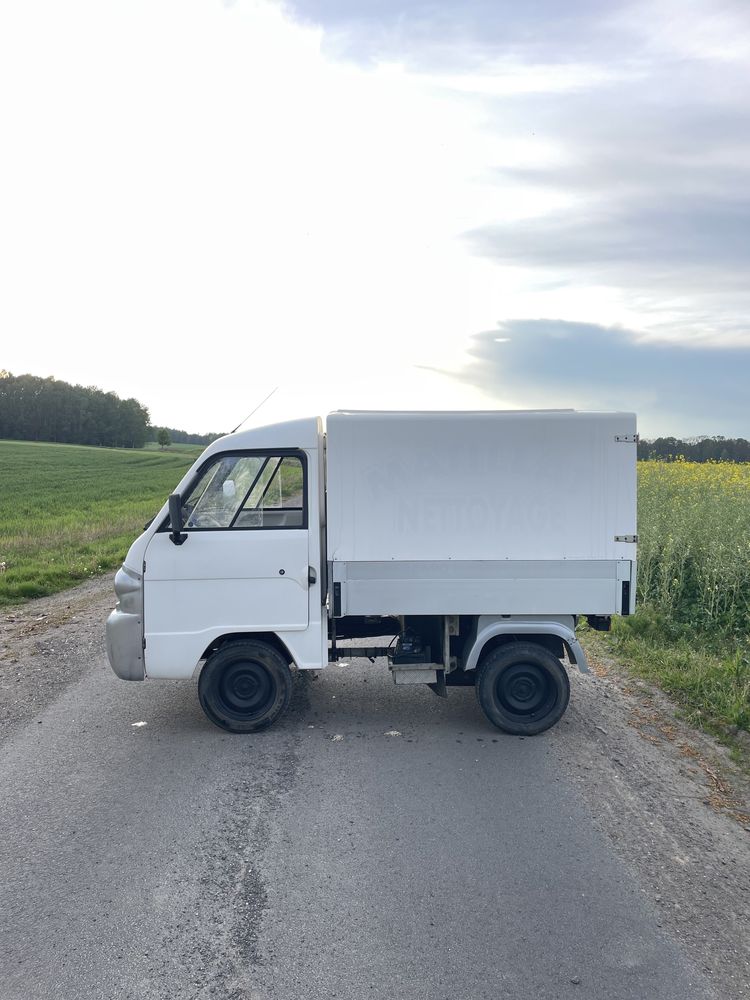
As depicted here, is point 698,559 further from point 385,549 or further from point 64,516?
point 64,516

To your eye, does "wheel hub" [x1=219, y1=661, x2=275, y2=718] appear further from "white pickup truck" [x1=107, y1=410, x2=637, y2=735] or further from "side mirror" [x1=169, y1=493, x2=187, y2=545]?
"side mirror" [x1=169, y1=493, x2=187, y2=545]

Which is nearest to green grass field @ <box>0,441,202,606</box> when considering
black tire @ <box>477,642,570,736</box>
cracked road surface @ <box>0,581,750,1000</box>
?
cracked road surface @ <box>0,581,750,1000</box>

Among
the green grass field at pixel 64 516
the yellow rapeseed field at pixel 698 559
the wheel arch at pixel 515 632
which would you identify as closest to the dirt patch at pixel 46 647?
the green grass field at pixel 64 516

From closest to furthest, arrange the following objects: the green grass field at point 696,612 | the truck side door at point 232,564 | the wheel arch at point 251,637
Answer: the truck side door at point 232,564 → the wheel arch at point 251,637 → the green grass field at point 696,612

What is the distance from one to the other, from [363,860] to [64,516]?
909 inches

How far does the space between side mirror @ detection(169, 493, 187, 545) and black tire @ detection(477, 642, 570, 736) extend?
2719 millimetres

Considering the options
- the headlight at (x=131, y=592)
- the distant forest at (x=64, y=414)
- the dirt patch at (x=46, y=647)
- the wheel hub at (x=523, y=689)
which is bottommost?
the dirt patch at (x=46, y=647)

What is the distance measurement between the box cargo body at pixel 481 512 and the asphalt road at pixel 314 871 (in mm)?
1211

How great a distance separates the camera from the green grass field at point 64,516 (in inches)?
567

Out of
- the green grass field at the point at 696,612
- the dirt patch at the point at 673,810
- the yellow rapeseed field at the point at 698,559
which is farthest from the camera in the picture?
the yellow rapeseed field at the point at 698,559

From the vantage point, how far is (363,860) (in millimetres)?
4523

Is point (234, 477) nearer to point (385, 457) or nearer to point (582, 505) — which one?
point (385, 457)

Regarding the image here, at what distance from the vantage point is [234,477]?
658cm

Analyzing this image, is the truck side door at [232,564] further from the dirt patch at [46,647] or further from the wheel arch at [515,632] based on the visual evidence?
the dirt patch at [46,647]
